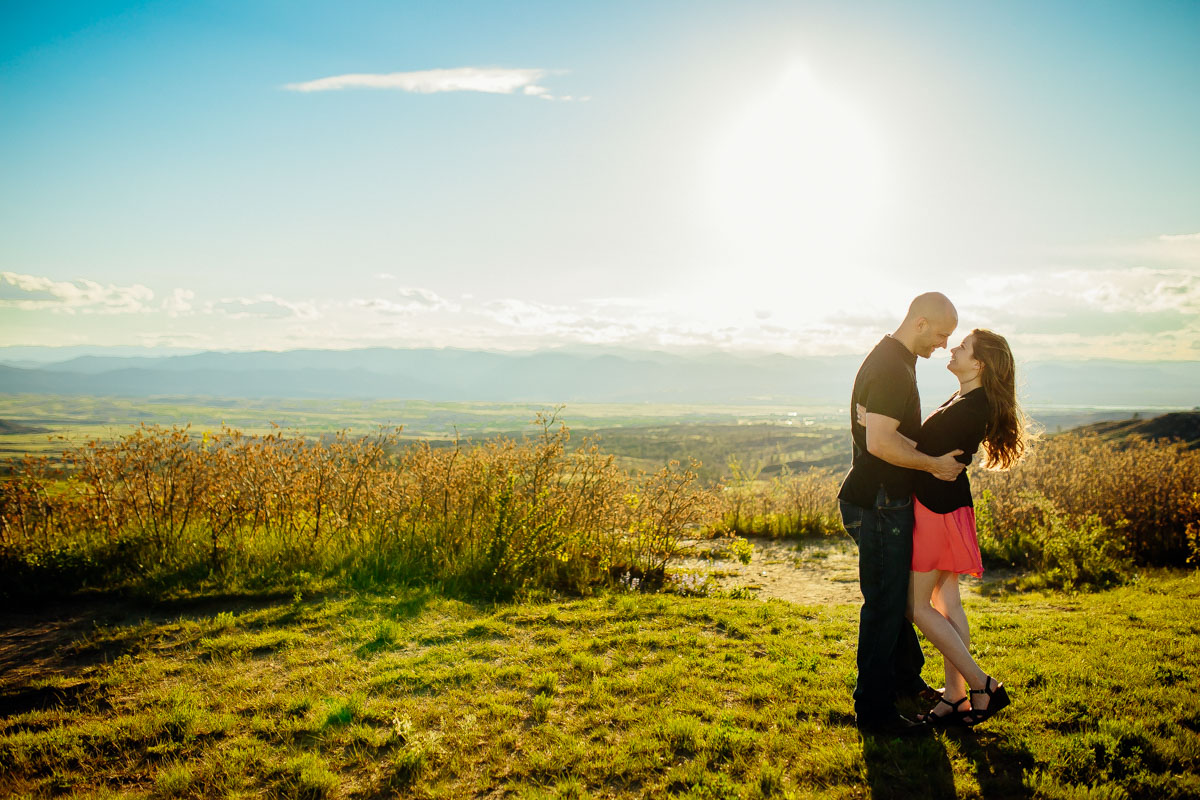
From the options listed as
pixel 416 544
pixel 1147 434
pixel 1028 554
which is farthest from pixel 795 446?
pixel 416 544

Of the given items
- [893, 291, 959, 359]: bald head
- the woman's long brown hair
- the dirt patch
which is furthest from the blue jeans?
the dirt patch

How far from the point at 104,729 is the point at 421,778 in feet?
7.86

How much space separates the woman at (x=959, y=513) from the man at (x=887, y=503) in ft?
0.32

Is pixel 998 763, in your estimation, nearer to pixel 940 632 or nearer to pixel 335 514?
pixel 940 632

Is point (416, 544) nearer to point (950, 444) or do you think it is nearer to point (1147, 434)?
point (950, 444)

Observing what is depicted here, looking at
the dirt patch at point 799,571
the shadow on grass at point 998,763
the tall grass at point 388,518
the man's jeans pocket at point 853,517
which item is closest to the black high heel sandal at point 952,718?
the shadow on grass at point 998,763

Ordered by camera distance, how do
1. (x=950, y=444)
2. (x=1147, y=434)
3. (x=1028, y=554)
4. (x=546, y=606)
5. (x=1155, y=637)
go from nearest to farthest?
(x=950, y=444), (x=1155, y=637), (x=546, y=606), (x=1028, y=554), (x=1147, y=434)

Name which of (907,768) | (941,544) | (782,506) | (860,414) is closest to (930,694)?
(907,768)

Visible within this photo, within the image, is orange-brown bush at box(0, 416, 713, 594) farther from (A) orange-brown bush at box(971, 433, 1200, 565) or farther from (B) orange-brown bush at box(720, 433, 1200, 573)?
(A) orange-brown bush at box(971, 433, 1200, 565)

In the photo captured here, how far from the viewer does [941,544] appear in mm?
3883

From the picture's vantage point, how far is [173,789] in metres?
3.35

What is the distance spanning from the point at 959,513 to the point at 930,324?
4.34ft

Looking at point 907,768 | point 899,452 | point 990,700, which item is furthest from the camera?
point 990,700

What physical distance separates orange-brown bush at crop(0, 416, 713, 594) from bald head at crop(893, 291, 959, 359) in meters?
5.22
